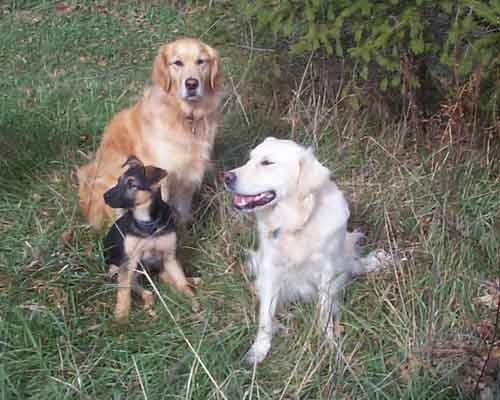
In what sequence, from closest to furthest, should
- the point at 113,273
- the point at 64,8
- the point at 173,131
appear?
the point at 113,273
the point at 173,131
the point at 64,8

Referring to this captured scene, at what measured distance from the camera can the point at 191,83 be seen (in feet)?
13.4

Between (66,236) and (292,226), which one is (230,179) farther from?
(66,236)

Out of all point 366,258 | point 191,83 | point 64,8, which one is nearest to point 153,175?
point 191,83

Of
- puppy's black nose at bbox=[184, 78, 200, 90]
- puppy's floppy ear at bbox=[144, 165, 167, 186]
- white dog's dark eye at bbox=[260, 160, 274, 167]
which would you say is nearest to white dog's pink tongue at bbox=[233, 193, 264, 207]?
white dog's dark eye at bbox=[260, 160, 274, 167]

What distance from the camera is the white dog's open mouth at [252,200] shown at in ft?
10.1

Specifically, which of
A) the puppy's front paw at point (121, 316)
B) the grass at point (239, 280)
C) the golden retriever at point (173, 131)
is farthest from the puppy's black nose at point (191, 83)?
the puppy's front paw at point (121, 316)

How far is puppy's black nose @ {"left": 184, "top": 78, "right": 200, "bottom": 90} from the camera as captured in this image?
4.07 meters

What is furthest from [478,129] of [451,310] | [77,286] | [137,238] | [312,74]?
[77,286]

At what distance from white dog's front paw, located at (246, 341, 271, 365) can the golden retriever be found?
1322 mm

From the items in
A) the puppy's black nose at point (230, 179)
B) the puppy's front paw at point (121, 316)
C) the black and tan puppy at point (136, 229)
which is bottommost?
the puppy's front paw at point (121, 316)

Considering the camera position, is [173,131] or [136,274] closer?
[136,274]

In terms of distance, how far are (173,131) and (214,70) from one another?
1.56 feet

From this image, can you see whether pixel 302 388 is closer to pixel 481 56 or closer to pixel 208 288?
pixel 208 288

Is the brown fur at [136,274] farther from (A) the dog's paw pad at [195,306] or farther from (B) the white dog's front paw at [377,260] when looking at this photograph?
(B) the white dog's front paw at [377,260]
